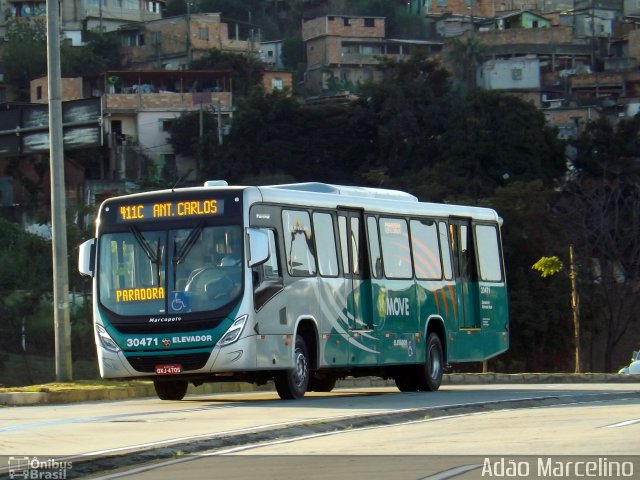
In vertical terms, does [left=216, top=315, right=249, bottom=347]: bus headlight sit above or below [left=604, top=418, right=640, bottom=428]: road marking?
above

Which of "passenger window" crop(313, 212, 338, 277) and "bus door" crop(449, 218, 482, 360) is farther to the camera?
"bus door" crop(449, 218, 482, 360)

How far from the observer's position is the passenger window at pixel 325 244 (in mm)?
21875

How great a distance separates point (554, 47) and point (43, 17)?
132ft

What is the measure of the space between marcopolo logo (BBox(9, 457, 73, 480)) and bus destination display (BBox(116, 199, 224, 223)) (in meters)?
8.84

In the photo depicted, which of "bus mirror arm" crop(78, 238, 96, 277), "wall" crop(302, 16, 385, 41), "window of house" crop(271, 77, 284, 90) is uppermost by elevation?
"wall" crop(302, 16, 385, 41)

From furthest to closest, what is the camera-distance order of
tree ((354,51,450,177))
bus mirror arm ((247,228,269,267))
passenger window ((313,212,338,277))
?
tree ((354,51,450,177)) → passenger window ((313,212,338,277)) → bus mirror arm ((247,228,269,267))

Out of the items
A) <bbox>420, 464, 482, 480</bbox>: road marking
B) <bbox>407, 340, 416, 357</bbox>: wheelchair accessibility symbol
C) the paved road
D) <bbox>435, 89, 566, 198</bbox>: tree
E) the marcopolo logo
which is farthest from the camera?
<bbox>435, 89, 566, 198</bbox>: tree

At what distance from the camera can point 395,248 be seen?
78.9 ft

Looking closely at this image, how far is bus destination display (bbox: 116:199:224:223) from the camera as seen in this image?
2031 cm


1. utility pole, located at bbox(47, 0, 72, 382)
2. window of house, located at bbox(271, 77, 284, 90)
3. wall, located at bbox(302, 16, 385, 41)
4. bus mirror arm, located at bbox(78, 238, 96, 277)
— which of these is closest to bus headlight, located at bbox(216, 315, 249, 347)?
bus mirror arm, located at bbox(78, 238, 96, 277)

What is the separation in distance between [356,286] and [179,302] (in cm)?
380

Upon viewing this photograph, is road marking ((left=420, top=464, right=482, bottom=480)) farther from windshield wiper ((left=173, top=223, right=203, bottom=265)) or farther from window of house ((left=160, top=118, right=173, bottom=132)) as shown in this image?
window of house ((left=160, top=118, right=173, bottom=132))

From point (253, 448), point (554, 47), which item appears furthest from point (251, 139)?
point (253, 448)

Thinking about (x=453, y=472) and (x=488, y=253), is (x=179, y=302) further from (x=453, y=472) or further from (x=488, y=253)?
(x=453, y=472)
